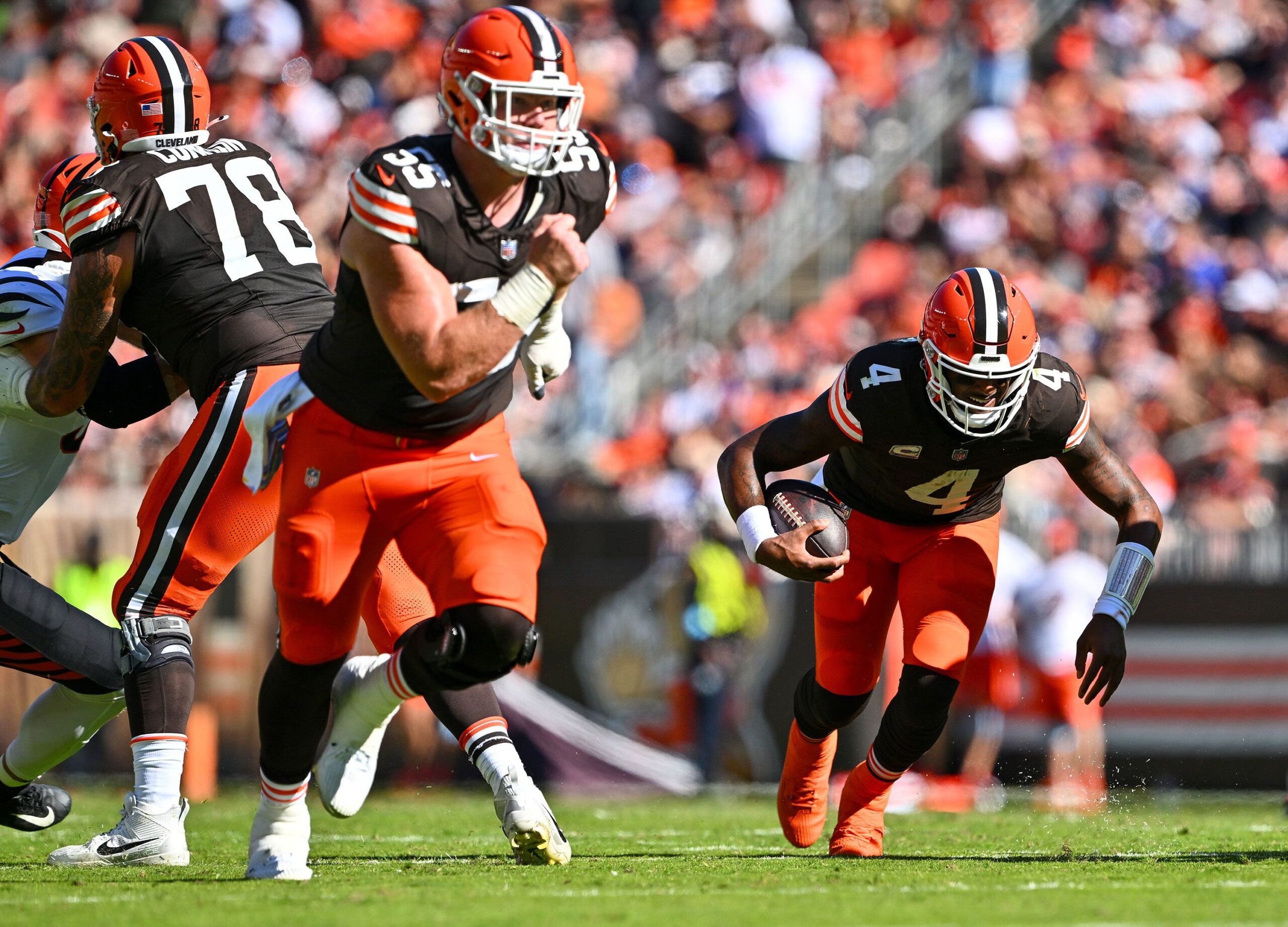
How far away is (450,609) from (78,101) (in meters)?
13.1

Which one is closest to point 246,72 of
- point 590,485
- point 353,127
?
point 353,127

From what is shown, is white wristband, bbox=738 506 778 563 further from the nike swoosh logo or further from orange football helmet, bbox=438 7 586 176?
the nike swoosh logo

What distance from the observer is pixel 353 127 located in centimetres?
1570

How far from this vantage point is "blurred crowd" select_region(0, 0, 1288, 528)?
490 inches

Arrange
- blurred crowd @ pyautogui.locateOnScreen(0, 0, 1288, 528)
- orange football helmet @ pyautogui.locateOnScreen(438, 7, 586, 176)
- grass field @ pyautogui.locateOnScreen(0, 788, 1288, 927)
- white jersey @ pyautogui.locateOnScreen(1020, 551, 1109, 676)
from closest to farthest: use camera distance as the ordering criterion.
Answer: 1. grass field @ pyautogui.locateOnScreen(0, 788, 1288, 927)
2. orange football helmet @ pyautogui.locateOnScreen(438, 7, 586, 176)
3. white jersey @ pyautogui.locateOnScreen(1020, 551, 1109, 676)
4. blurred crowd @ pyautogui.locateOnScreen(0, 0, 1288, 528)

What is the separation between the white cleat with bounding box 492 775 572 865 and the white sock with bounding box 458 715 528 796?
0.02 meters

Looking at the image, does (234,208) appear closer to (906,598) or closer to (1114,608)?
(906,598)

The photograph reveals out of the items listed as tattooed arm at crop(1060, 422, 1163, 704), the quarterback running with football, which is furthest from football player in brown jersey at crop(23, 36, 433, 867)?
tattooed arm at crop(1060, 422, 1163, 704)

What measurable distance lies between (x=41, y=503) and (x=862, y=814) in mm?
3029

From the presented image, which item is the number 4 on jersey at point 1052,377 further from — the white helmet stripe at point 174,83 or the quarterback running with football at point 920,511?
the white helmet stripe at point 174,83

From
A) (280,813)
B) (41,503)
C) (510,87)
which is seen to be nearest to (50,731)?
(41,503)

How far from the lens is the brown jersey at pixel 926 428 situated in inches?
220

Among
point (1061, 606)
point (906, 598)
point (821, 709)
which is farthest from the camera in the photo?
point (1061, 606)

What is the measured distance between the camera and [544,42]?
4555 mm
